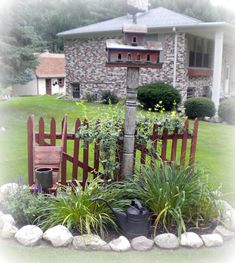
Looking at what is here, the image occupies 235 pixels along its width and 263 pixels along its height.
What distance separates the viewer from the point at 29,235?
12.0 ft

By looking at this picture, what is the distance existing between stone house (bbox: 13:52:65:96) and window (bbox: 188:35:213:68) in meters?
14.5

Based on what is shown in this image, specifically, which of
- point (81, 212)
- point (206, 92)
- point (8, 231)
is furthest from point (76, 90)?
point (8, 231)

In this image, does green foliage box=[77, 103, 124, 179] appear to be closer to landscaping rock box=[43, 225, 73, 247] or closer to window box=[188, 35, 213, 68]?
landscaping rock box=[43, 225, 73, 247]

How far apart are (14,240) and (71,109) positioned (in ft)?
40.0

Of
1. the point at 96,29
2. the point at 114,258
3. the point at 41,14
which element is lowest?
the point at 114,258

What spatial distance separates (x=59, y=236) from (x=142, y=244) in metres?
0.86

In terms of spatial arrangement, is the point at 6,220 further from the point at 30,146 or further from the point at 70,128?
the point at 70,128

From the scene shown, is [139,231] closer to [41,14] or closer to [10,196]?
[10,196]

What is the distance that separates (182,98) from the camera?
55.9ft

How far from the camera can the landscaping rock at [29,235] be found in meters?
3.62

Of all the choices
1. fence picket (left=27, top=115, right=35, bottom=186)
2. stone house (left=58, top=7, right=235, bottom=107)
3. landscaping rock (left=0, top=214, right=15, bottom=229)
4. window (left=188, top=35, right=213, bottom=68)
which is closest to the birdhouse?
fence picket (left=27, top=115, right=35, bottom=186)

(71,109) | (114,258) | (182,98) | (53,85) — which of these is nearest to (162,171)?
(114,258)

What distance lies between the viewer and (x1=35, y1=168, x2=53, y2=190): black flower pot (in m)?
4.38

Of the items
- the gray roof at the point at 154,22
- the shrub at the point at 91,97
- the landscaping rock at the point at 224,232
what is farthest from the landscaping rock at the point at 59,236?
the shrub at the point at 91,97
